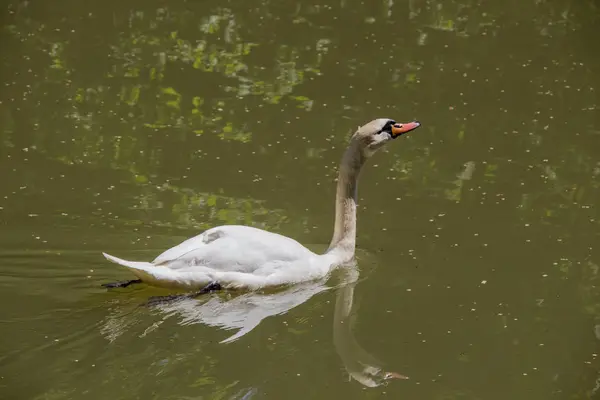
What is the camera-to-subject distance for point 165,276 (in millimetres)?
6863

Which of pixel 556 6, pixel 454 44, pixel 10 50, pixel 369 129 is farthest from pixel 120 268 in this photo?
pixel 556 6

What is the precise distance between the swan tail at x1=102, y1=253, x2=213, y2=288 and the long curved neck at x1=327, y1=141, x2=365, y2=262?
1.01m

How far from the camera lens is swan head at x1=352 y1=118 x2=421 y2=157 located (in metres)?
7.66

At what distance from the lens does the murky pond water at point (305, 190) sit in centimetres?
622

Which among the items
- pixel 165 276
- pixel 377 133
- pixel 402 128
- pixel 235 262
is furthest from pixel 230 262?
pixel 402 128

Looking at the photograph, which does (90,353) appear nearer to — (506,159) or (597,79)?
(506,159)

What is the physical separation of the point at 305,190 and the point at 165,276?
190 cm

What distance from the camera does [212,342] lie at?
251 inches

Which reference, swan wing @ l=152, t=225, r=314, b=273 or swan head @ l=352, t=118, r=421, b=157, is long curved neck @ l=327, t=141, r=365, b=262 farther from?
swan wing @ l=152, t=225, r=314, b=273

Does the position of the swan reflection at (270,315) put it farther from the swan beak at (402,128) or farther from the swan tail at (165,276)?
the swan beak at (402,128)

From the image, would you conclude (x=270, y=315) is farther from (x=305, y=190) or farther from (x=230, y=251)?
(x=305, y=190)

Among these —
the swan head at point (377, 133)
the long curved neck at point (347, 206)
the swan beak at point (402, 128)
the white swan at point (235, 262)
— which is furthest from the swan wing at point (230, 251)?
the swan beak at point (402, 128)

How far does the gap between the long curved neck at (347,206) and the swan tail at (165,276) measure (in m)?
1.01

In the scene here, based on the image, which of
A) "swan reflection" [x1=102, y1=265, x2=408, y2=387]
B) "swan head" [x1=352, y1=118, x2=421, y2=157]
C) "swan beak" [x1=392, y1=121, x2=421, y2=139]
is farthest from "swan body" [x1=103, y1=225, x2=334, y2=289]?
"swan beak" [x1=392, y1=121, x2=421, y2=139]
